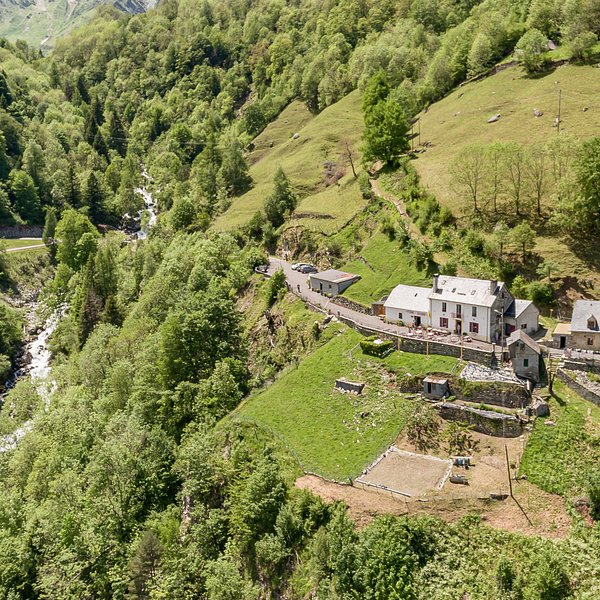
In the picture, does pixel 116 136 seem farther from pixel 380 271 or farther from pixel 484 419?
pixel 484 419

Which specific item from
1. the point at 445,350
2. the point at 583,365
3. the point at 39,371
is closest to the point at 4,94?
the point at 39,371

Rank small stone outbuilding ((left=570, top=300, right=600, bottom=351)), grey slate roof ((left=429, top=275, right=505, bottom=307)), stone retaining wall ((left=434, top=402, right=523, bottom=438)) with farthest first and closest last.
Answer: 1. grey slate roof ((left=429, top=275, right=505, bottom=307))
2. small stone outbuilding ((left=570, top=300, right=600, bottom=351))
3. stone retaining wall ((left=434, top=402, right=523, bottom=438))

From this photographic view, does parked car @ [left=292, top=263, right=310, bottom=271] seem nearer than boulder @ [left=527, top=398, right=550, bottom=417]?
No

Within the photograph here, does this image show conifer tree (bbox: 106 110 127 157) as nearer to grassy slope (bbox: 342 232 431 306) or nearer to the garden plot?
grassy slope (bbox: 342 232 431 306)

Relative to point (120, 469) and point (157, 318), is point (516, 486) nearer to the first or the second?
point (120, 469)

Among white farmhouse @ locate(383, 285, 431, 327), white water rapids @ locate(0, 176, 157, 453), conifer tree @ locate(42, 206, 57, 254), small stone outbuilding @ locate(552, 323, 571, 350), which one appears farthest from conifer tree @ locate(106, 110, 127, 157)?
small stone outbuilding @ locate(552, 323, 571, 350)

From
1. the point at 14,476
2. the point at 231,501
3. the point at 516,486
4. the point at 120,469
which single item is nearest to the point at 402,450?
the point at 516,486

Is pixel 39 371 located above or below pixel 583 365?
below

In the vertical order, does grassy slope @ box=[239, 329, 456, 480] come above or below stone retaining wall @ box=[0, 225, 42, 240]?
above
